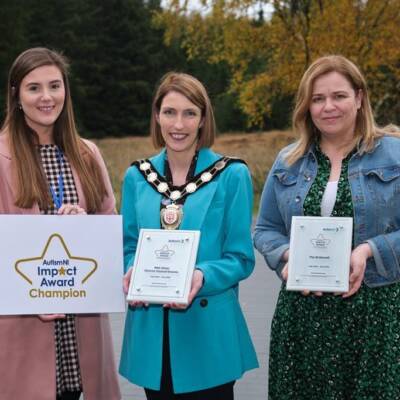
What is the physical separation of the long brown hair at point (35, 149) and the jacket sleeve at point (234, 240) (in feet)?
2.25

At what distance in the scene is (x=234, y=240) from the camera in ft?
12.1

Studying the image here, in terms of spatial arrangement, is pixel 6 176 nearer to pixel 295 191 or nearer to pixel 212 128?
pixel 212 128

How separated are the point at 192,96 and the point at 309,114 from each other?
0.59m

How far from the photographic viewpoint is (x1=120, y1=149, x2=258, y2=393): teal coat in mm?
3674

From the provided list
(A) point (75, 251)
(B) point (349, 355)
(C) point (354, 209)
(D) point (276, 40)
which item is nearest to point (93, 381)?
(A) point (75, 251)

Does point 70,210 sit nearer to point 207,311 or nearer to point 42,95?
point 42,95

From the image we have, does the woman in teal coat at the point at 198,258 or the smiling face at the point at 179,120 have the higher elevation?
the smiling face at the point at 179,120

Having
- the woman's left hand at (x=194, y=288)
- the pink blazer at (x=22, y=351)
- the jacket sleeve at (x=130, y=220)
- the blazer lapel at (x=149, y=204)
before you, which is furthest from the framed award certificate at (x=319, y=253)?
the pink blazer at (x=22, y=351)

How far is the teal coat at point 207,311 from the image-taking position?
367 centimetres

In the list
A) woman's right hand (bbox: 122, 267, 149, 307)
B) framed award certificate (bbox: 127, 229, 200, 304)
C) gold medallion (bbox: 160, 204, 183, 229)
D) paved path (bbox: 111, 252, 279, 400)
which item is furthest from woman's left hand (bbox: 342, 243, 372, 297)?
paved path (bbox: 111, 252, 279, 400)

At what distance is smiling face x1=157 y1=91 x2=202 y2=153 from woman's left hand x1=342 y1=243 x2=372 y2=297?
92 cm

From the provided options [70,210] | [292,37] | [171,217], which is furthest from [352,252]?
[292,37]

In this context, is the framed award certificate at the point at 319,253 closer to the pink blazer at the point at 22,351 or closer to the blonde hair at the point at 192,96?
the blonde hair at the point at 192,96

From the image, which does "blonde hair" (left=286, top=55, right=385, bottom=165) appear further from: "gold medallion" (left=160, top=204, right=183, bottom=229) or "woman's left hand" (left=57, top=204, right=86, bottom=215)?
"woman's left hand" (left=57, top=204, right=86, bottom=215)
